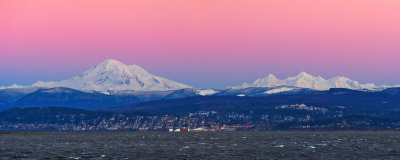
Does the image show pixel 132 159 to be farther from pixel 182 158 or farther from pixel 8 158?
pixel 8 158

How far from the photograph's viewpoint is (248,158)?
170875mm

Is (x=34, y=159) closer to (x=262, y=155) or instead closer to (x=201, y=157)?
(x=201, y=157)

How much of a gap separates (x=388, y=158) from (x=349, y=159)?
9584 mm

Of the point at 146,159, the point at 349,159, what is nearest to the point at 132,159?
the point at 146,159

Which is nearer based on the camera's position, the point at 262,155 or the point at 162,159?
the point at 162,159

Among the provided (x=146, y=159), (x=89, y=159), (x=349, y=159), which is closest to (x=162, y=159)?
(x=146, y=159)

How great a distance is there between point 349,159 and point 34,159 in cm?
7554

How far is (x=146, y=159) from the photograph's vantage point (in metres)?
168

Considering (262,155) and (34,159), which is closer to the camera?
(34,159)

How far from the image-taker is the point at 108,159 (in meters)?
166

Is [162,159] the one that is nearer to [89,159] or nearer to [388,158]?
[89,159]

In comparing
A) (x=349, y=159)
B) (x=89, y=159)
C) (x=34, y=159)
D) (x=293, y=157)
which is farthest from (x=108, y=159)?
(x=349, y=159)

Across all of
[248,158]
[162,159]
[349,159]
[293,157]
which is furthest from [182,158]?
[349,159]

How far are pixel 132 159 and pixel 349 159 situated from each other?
171 feet
